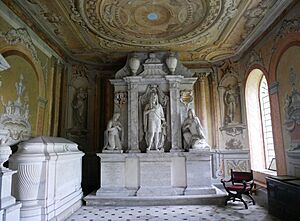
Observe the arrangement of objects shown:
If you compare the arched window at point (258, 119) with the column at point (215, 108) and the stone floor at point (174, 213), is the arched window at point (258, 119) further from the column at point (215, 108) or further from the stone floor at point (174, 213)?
the stone floor at point (174, 213)

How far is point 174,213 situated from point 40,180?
252 centimetres

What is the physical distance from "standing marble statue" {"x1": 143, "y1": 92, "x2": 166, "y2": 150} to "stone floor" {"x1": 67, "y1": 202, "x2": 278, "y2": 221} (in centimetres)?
166

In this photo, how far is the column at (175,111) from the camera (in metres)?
6.19

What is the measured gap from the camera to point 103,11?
480cm

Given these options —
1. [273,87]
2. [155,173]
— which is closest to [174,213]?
[155,173]

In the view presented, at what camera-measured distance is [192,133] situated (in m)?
6.06

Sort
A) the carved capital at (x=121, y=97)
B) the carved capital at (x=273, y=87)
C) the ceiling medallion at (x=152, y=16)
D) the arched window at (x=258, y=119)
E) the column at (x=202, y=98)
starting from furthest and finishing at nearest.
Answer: the column at (x=202, y=98) < the carved capital at (x=121, y=97) < the arched window at (x=258, y=119) < the carved capital at (x=273, y=87) < the ceiling medallion at (x=152, y=16)

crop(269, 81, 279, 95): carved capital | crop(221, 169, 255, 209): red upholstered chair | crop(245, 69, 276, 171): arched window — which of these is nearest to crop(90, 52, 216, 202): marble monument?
crop(221, 169, 255, 209): red upholstered chair

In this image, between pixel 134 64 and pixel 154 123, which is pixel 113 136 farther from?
pixel 134 64

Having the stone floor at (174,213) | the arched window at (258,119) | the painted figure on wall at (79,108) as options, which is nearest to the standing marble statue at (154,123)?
the stone floor at (174,213)

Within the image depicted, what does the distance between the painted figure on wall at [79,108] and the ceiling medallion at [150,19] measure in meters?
2.11

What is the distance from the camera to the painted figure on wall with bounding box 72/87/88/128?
709 centimetres

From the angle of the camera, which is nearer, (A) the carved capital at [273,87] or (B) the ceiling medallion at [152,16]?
(B) the ceiling medallion at [152,16]

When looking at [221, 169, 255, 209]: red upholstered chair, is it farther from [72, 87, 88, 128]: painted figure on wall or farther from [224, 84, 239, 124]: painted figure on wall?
[72, 87, 88, 128]: painted figure on wall
